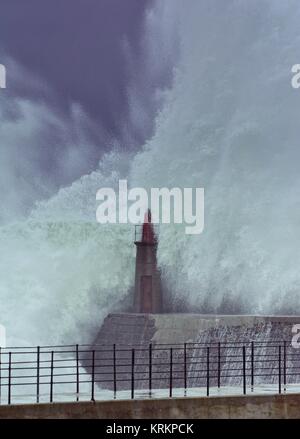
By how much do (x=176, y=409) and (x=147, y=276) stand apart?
76.9ft

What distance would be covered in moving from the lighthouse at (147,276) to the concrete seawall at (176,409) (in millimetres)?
22246

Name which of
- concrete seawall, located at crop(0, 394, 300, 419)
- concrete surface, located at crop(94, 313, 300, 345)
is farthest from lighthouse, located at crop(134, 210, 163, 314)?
concrete seawall, located at crop(0, 394, 300, 419)

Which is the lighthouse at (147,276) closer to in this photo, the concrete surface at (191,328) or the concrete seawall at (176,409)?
the concrete surface at (191,328)

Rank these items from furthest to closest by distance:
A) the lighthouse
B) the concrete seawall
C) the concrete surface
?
the lighthouse, the concrete surface, the concrete seawall

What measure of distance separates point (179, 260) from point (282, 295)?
6.56 metres

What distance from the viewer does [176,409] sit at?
685 inches

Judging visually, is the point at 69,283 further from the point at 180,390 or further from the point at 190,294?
the point at 180,390

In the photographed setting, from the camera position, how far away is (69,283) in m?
46.7

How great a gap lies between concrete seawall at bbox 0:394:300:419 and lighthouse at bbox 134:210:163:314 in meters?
22.2

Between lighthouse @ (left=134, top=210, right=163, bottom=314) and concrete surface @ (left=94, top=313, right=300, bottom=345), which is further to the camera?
lighthouse @ (left=134, top=210, right=163, bottom=314)

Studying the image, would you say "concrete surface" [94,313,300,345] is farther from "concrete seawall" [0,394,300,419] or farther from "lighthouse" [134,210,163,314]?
"concrete seawall" [0,394,300,419]

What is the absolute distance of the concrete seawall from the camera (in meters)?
16.9

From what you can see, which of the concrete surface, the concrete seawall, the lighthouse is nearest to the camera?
the concrete seawall
